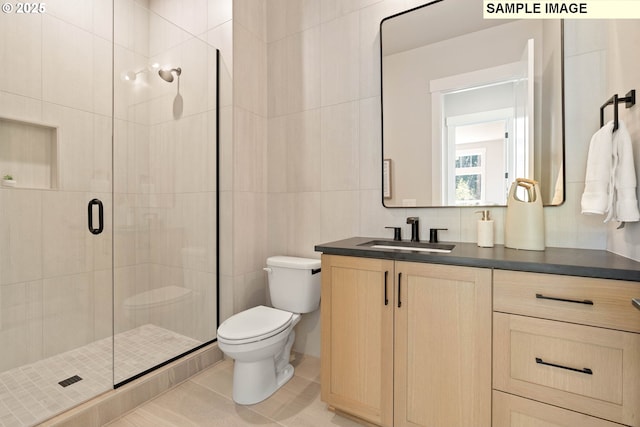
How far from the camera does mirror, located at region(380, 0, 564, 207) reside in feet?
4.76

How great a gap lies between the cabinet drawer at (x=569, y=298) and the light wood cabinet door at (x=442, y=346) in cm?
7

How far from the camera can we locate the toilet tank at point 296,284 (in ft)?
6.18

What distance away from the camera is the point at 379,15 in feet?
6.04

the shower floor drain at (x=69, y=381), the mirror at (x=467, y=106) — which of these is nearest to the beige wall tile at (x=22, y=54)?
the shower floor drain at (x=69, y=381)

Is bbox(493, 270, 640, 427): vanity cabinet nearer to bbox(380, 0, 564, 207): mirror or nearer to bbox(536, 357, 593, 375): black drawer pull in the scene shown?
bbox(536, 357, 593, 375): black drawer pull

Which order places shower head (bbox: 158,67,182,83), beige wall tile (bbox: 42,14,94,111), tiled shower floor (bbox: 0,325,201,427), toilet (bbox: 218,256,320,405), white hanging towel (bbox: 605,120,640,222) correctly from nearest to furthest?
white hanging towel (bbox: 605,120,640,222) < tiled shower floor (bbox: 0,325,201,427) < toilet (bbox: 218,256,320,405) < beige wall tile (bbox: 42,14,94,111) < shower head (bbox: 158,67,182,83)

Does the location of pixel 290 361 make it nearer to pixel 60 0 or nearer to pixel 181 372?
Answer: pixel 181 372

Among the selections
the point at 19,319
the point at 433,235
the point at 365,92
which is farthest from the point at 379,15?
the point at 19,319

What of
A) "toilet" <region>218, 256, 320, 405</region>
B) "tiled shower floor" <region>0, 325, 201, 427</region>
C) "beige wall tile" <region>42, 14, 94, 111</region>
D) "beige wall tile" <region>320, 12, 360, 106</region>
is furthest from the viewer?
"beige wall tile" <region>320, 12, 360, 106</region>

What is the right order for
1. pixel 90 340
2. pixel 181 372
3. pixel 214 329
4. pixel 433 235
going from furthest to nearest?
pixel 214 329, pixel 90 340, pixel 181 372, pixel 433 235

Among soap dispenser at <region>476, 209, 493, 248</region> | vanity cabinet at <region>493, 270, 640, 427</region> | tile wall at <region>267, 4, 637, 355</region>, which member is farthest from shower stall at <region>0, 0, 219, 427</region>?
vanity cabinet at <region>493, 270, 640, 427</region>

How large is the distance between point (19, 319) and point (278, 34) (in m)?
2.54

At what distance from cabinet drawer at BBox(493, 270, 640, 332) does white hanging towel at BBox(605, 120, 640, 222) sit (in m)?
0.31

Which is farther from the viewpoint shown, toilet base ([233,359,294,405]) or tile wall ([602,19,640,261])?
toilet base ([233,359,294,405])
